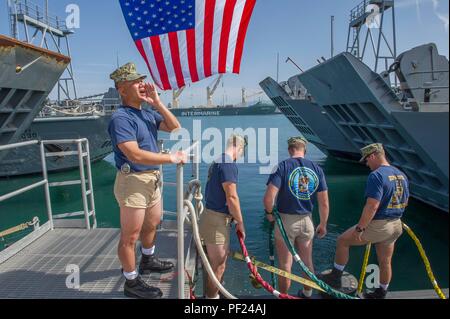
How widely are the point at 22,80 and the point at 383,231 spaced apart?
10640mm

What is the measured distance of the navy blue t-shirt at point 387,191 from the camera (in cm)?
353

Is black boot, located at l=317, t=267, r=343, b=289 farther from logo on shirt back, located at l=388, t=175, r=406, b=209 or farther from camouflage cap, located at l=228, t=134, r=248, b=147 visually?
camouflage cap, located at l=228, t=134, r=248, b=147

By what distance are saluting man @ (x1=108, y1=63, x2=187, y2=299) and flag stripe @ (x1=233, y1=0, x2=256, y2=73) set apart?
4.86 ft

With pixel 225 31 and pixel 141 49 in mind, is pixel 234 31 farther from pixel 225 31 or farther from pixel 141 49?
pixel 141 49


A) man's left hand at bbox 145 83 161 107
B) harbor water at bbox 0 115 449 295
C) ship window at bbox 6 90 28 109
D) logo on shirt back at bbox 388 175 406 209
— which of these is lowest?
harbor water at bbox 0 115 449 295

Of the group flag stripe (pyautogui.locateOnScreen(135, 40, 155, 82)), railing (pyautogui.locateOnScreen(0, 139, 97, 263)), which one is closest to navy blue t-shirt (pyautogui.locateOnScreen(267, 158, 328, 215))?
flag stripe (pyautogui.locateOnScreen(135, 40, 155, 82))

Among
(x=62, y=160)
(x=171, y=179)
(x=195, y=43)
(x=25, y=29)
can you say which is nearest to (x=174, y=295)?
(x=195, y=43)

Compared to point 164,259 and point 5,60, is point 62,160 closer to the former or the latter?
point 5,60

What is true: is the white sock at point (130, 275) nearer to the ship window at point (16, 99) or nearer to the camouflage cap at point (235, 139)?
the camouflage cap at point (235, 139)

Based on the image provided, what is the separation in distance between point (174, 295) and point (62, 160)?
18.1 meters

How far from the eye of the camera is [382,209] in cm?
369

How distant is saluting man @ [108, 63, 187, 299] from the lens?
112 inches

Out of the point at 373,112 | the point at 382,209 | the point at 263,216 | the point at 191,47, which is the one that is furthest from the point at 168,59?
the point at 373,112

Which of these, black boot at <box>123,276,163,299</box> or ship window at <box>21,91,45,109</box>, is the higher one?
ship window at <box>21,91,45,109</box>
